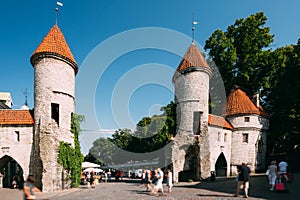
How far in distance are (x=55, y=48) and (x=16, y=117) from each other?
6708 mm

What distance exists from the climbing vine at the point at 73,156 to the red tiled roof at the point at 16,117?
3472mm

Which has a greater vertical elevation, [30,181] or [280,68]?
[280,68]

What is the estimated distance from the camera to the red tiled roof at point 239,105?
28.1 meters

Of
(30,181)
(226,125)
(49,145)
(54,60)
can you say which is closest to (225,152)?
(226,125)

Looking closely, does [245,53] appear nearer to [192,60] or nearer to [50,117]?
[192,60]

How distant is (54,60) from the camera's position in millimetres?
19938

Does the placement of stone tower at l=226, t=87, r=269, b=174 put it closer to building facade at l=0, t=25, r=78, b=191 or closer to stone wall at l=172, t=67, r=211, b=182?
stone wall at l=172, t=67, r=211, b=182

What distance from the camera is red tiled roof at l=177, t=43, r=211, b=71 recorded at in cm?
2558

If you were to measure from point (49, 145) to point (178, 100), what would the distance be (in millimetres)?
13933

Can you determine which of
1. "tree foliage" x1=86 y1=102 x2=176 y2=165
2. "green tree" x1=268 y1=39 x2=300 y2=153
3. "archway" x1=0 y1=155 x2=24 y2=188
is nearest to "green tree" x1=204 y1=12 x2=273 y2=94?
"green tree" x1=268 y1=39 x2=300 y2=153

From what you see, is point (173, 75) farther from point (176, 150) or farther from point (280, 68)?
point (280, 68)

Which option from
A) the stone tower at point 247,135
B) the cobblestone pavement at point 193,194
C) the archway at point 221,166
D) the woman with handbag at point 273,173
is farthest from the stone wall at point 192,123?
the woman with handbag at point 273,173

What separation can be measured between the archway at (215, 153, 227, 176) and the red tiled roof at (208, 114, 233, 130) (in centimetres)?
345

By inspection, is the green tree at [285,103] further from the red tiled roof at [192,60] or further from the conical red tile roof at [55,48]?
the conical red tile roof at [55,48]
